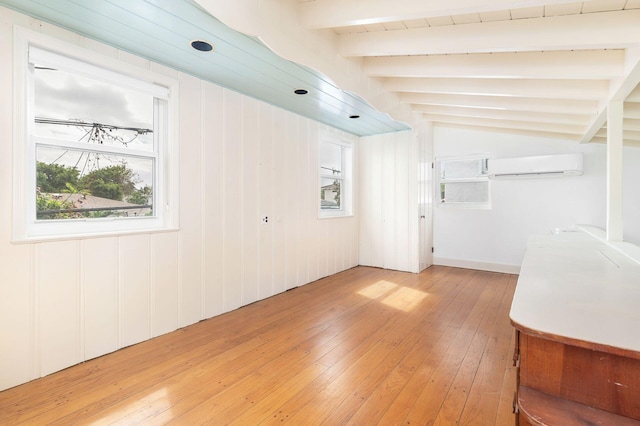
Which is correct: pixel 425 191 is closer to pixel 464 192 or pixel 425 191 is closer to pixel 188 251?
pixel 464 192

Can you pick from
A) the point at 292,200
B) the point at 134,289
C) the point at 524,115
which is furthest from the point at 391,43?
the point at 134,289

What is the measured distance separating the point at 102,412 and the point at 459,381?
223 centimetres

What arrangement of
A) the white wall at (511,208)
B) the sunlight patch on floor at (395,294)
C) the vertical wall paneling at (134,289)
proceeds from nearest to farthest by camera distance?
the vertical wall paneling at (134,289)
the sunlight patch on floor at (395,294)
the white wall at (511,208)

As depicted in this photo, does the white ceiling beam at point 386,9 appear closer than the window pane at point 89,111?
Yes

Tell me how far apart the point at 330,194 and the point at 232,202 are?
226cm

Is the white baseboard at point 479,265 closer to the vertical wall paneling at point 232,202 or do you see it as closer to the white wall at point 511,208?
the white wall at point 511,208

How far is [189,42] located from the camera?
2295 millimetres

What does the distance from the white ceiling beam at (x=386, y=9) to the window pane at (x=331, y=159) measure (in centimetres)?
273

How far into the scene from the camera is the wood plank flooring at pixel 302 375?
A: 1.72 m

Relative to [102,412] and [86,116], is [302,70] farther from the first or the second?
[102,412]

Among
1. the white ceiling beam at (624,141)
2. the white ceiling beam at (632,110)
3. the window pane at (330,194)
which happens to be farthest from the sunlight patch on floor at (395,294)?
the white ceiling beam at (624,141)

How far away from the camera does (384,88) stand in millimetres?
3471

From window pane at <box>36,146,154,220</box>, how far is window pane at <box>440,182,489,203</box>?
4.87m

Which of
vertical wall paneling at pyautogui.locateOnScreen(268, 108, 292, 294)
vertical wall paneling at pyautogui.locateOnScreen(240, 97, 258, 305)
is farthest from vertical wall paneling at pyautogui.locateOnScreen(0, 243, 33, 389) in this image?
vertical wall paneling at pyautogui.locateOnScreen(268, 108, 292, 294)
